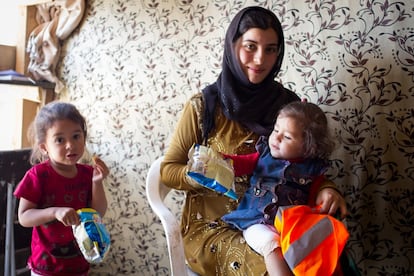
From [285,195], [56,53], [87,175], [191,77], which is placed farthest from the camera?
[56,53]

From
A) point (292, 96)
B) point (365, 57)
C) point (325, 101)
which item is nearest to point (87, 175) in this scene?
point (292, 96)

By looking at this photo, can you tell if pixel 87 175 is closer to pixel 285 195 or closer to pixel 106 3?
pixel 285 195

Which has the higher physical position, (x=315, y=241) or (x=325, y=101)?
(x=325, y=101)

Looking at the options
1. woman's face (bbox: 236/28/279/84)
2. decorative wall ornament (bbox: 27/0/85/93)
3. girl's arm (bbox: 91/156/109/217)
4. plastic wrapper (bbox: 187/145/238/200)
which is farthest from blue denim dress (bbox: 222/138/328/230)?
decorative wall ornament (bbox: 27/0/85/93)

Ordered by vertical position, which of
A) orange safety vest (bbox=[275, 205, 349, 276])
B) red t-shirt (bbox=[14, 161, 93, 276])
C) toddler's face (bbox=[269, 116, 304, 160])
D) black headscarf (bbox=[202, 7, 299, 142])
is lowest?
red t-shirt (bbox=[14, 161, 93, 276])

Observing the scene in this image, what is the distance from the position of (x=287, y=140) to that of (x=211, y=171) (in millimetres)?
247

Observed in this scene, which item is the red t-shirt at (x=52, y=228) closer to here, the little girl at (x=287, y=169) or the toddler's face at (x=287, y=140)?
the little girl at (x=287, y=169)

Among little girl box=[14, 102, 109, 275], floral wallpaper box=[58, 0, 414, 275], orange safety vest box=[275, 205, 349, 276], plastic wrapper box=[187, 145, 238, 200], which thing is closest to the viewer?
orange safety vest box=[275, 205, 349, 276]

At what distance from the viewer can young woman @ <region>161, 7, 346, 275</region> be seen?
1.35 metres

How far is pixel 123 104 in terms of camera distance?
6.56 feet

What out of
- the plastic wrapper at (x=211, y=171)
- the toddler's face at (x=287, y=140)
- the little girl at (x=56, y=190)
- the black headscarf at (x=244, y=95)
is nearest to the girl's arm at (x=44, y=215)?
the little girl at (x=56, y=190)

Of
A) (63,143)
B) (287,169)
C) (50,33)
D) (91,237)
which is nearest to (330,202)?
(287,169)

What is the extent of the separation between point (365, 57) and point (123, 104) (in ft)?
3.68

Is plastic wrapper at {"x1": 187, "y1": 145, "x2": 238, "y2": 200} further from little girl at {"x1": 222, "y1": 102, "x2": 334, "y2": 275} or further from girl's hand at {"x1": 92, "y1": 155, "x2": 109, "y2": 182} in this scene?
girl's hand at {"x1": 92, "y1": 155, "x2": 109, "y2": 182}
